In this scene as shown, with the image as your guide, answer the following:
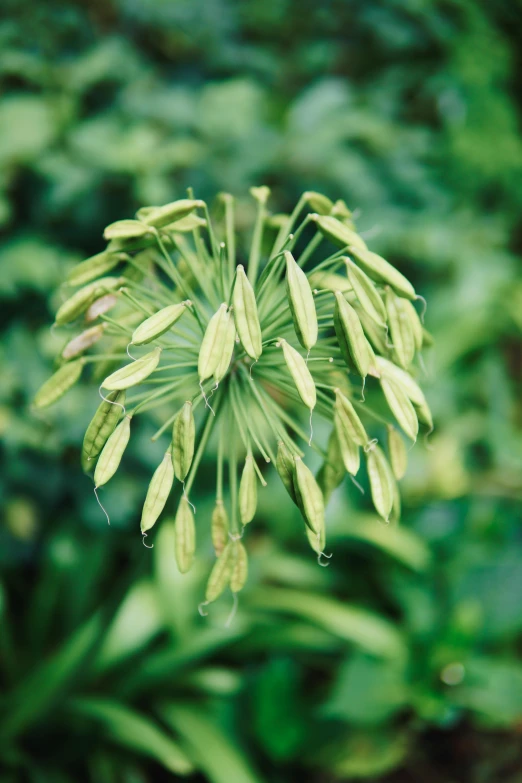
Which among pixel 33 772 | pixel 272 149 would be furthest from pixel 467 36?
pixel 33 772

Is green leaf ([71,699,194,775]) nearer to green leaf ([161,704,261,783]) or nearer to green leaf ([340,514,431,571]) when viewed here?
green leaf ([161,704,261,783])

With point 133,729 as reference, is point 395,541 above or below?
below

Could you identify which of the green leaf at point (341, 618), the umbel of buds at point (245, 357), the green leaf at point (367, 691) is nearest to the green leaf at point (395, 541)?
the green leaf at point (341, 618)

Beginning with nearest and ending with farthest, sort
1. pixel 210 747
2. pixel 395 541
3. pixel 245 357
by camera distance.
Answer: pixel 245 357, pixel 210 747, pixel 395 541

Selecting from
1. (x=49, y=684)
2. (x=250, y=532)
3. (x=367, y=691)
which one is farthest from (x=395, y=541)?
(x=49, y=684)

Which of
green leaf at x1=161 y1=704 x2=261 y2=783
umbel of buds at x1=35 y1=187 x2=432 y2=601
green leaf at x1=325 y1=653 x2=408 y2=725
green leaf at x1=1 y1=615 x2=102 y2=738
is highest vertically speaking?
umbel of buds at x1=35 y1=187 x2=432 y2=601

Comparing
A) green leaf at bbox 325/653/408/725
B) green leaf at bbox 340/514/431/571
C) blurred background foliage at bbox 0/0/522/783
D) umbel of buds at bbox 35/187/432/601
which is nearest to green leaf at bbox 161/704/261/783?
blurred background foliage at bbox 0/0/522/783

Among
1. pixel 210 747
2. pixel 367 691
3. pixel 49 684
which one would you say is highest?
pixel 49 684

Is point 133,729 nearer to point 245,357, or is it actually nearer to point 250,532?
point 250,532
